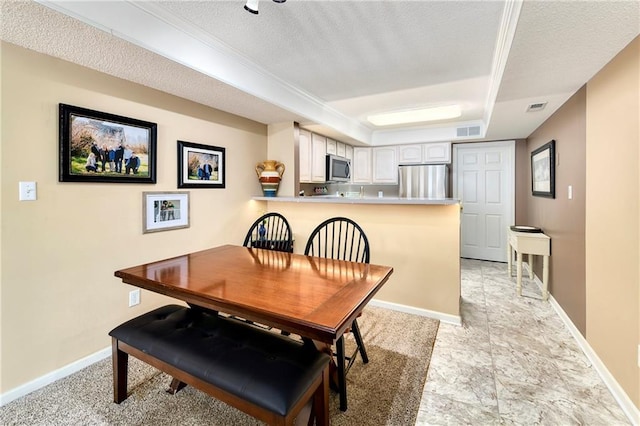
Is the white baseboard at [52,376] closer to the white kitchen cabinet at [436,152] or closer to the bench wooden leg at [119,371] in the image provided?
the bench wooden leg at [119,371]

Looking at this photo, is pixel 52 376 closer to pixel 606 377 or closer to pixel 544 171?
pixel 606 377

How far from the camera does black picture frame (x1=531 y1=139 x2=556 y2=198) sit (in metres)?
3.12

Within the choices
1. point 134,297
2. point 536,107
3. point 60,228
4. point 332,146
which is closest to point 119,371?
point 134,297

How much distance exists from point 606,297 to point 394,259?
5.01 ft

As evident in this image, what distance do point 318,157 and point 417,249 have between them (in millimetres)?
2190

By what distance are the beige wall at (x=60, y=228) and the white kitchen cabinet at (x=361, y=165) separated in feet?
11.4

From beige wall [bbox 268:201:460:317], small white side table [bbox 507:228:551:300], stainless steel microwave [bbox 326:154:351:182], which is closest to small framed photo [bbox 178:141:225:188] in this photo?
beige wall [bbox 268:201:460:317]

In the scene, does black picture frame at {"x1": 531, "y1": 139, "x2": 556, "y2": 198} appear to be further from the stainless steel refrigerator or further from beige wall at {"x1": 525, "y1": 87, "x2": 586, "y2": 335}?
the stainless steel refrigerator

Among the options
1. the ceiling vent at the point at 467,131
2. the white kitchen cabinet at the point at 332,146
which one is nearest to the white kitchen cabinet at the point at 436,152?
the ceiling vent at the point at 467,131

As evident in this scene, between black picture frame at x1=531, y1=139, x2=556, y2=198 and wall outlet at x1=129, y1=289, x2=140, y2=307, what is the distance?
13.5 feet

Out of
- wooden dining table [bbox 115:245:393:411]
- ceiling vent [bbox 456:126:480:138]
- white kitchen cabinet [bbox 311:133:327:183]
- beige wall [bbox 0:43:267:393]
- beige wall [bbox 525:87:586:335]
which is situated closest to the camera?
wooden dining table [bbox 115:245:393:411]

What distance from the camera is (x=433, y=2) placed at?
5.80 feet

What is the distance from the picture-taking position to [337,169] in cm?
484

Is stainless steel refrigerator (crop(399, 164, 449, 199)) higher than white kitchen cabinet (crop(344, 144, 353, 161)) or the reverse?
the reverse
